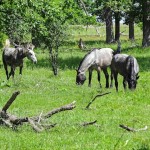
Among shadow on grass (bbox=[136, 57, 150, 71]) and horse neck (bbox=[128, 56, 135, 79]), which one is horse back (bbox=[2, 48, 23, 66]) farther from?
shadow on grass (bbox=[136, 57, 150, 71])

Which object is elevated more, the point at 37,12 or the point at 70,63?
the point at 37,12

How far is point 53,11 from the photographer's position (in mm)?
21797

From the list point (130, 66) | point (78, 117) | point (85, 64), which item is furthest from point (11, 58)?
point (78, 117)

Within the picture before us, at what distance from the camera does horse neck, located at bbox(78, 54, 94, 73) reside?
82.4ft

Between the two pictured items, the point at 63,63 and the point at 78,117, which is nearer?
the point at 78,117

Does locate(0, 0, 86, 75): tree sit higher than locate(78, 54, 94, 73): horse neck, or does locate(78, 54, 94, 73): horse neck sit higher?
locate(0, 0, 86, 75): tree

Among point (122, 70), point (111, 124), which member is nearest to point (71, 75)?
point (122, 70)

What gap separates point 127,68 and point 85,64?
3.56 meters

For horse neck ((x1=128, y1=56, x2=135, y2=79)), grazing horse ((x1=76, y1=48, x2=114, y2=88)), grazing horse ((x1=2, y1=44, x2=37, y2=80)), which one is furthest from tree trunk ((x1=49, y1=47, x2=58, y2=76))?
horse neck ((x1=128, y1=56, x2=135, y2=79))

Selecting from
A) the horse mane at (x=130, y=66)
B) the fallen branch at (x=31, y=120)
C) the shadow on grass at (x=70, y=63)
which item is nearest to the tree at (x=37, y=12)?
the horse mane at (x=130, y=66)

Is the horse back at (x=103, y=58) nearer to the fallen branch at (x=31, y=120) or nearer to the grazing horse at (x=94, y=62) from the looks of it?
the grazing horse at (x=94, y=62)

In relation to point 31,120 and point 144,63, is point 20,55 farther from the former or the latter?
point 31,120

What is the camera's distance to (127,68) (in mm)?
22172

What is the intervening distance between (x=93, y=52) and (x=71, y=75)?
465cm
